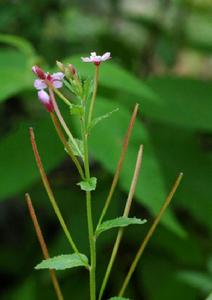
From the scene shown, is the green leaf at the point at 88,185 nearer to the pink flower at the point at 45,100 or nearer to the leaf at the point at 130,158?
the pink flower at the point at 45,100

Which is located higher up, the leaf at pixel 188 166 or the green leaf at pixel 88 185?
the green leaf at pixel 88 185

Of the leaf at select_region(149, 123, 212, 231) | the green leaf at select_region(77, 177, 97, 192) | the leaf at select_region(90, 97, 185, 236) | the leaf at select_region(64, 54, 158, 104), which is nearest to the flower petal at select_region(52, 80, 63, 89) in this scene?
the green leaf at select_region(77, 177, 97, 192)

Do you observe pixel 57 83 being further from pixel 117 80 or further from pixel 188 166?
pixel 188 166

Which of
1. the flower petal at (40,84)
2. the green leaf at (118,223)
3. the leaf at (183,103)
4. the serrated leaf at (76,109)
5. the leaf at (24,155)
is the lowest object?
the leaf at (24,155)

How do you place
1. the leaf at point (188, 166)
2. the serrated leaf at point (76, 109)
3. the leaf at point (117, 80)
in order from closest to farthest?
1. the serrated leaf at point (76, 109)
2. the leaf at point (117, 80)
3. the leaf at point (188, 166)

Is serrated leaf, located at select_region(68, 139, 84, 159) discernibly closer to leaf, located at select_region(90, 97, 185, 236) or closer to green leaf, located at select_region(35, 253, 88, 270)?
green leaf, located at select_region(35, 253, 88, 270)

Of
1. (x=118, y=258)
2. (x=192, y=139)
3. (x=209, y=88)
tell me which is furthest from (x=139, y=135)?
(x=118, y=258)

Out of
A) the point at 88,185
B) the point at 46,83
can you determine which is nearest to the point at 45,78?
the point at 46,83

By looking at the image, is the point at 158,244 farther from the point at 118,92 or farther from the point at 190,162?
the point at 118,92

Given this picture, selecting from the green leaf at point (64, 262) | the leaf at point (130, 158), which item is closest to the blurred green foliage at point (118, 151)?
the leaf at point (130, 158)
